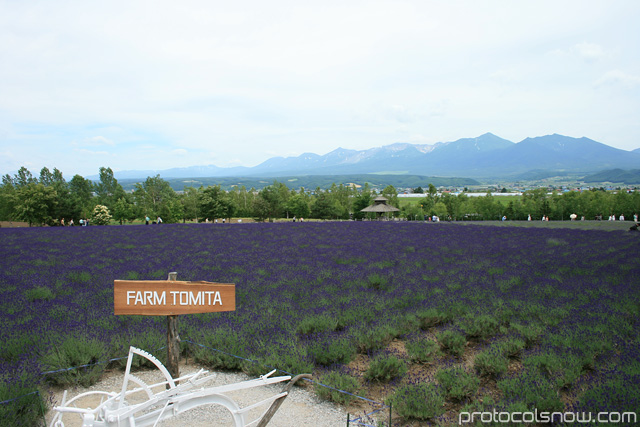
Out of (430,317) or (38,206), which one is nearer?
(430,317)

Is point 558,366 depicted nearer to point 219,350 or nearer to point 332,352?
point 332,352

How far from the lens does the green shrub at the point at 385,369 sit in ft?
16.6

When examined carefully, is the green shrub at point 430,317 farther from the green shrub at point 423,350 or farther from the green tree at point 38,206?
the green tree at point 38,206

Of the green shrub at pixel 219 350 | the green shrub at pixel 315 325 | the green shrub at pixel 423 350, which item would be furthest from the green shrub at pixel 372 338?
the green shrub at pixel 219 350

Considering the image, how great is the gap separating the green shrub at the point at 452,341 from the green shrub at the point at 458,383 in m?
0.97

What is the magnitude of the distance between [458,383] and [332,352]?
176 centimetres

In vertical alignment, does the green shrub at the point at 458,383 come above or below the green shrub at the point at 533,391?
below

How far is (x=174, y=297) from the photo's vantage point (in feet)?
12.2

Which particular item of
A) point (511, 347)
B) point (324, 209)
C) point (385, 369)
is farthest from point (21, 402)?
point (324, 209)

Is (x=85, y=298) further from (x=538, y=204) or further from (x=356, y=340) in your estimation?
(x=538, y=204)

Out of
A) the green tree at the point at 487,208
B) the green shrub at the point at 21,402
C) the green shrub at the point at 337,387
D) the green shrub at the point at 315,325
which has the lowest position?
the green tree at the point at 487,208

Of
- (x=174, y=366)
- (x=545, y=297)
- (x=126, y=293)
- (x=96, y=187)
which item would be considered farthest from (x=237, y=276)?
(x=96, y=187)

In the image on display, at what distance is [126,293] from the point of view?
11.7 ft

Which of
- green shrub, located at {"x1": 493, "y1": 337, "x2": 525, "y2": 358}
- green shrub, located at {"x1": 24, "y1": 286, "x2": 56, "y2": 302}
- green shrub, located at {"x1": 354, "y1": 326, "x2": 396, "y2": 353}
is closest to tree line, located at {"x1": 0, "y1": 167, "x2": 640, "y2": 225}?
green shrub, located at {"x1": 24, "y1": 286, "x2": 56, "y2": 302}
